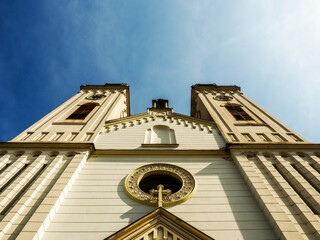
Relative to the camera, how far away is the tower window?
54.8ft

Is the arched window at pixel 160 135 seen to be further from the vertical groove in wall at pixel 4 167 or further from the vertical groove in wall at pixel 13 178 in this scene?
the vertical groove in wall at pixel 4 167

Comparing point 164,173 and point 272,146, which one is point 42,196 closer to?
point 164,173

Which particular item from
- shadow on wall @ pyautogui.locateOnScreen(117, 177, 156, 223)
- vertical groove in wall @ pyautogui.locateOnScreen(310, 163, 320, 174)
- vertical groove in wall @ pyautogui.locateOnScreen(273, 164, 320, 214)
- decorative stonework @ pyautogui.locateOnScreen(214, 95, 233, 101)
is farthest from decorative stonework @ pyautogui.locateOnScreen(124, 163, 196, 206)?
decorative stonework @ pyautogui.locateOnScreen(214, 95, 233, 101)

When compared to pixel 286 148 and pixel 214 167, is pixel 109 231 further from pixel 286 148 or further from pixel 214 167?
pixel 286 148

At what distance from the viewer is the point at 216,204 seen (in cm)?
834

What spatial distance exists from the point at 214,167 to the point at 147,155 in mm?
3638

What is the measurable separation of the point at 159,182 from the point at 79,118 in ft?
30.4

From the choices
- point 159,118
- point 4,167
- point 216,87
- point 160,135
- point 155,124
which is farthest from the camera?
point 216,87

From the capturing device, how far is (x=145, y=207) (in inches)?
326

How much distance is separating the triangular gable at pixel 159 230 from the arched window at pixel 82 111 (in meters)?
11.3

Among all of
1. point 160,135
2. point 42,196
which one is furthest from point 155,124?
point 42,196

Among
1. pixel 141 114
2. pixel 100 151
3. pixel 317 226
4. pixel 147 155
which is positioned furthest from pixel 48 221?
pixel 141 114

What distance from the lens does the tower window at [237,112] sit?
16.7 m

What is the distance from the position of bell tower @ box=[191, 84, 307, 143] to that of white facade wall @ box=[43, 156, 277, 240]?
3935mm
